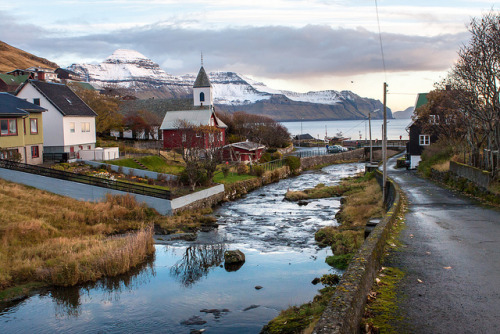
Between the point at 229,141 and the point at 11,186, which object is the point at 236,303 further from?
the point at 229,141

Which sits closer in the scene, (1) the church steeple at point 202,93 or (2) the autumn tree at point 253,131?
(1) the church steeple at point 202,93

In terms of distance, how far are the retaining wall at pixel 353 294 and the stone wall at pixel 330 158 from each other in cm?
6385

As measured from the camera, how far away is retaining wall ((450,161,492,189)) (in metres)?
26.4

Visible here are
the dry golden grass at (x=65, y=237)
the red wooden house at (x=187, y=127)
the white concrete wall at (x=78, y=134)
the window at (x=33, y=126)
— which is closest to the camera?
the dry golden grass at (x=65, y=237)

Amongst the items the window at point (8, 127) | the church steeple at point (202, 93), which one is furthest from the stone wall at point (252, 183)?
the church steeple at point (202, 93)

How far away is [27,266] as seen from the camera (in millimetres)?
19141

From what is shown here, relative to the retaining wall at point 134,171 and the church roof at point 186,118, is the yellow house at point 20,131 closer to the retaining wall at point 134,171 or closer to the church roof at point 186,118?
the retaining wall at point 134,171

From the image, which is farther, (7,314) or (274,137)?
(274,137)

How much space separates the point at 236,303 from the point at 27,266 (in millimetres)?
9670

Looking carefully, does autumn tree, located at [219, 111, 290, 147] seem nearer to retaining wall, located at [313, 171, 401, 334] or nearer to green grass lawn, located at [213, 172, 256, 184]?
green grass lawn, located at [213, 172, 256, 184]

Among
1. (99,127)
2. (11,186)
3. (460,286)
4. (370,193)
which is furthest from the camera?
(99,127)

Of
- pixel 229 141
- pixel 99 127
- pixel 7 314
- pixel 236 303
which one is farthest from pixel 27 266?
pixel 229 141

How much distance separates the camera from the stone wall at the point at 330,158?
257ft

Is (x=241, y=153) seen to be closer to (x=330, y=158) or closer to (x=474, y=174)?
(x=330, y=158)
